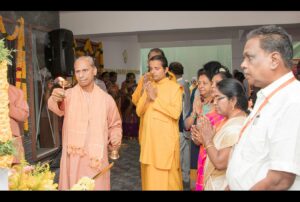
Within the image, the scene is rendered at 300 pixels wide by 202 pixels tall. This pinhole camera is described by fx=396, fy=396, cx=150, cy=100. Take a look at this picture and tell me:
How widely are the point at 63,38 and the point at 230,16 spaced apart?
3.02 m

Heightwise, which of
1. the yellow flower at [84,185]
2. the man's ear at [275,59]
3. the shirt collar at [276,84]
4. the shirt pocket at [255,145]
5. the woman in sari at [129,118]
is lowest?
the woman in sari at [129,118]

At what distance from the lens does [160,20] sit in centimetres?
752

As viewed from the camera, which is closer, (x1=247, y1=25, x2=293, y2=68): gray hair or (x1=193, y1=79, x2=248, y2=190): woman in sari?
(x1=247, y1=25, x2=293, y2=68): gray hair

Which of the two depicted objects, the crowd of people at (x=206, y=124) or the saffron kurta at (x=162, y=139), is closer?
the crowd of people at (x=206, y=124)

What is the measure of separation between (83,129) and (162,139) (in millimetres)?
880

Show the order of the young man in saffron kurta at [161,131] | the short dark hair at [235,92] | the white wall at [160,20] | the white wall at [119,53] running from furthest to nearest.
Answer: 1. the white wall at [119,53]
2. the white wall at [160,20]
3. the young man in saffron kurta at [161,131]
4. the short dark hair at [235,92]

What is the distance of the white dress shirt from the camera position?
1.40m

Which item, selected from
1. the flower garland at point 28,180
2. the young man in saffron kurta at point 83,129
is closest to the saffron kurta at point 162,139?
the young man in saffron kurta at point 83,129

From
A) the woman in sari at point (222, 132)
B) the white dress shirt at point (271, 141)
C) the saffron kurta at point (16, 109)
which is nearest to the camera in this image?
the white dress shirt at point (271, 141)

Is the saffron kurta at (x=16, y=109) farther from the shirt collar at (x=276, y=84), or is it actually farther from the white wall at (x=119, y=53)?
the white wall at (x=119, y=53)

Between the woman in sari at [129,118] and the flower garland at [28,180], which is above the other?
the flower garland at [28,180]

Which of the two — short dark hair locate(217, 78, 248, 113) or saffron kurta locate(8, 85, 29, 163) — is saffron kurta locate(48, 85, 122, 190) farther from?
short dark hair locate(217, 78, 248, 113)

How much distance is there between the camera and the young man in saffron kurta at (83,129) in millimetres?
3182

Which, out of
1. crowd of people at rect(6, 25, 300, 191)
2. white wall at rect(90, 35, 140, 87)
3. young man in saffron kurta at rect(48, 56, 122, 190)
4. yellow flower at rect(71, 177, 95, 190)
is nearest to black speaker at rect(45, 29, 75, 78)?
crowd of people at rect(6, 25, 300, 191)
